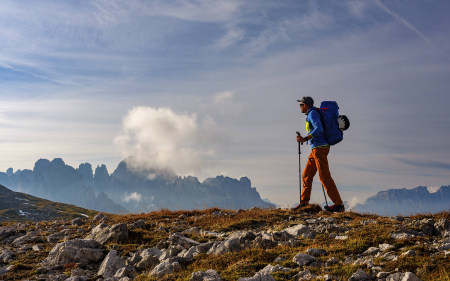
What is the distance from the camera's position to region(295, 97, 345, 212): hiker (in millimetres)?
15242

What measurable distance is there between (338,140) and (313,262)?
903cm

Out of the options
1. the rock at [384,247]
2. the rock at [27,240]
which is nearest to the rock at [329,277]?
the rock at [384,247]

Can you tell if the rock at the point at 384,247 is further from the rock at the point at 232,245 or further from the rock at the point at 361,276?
the rock at the point at 232,245

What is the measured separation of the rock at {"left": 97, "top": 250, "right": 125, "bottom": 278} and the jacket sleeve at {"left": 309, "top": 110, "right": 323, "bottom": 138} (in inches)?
382

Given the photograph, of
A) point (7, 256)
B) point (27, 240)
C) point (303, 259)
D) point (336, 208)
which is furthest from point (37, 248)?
point (336, 208)

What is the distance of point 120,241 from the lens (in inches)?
487

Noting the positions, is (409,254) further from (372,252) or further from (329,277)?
(329,277)

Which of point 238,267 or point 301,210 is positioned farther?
point 301,210

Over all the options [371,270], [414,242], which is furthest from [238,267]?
[414,242]

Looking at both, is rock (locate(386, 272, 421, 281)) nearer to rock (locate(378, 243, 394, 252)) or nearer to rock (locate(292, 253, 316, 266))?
rock (locate(292, 253, 316, 266))

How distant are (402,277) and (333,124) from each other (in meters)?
10.2

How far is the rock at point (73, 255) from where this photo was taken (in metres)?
10.7

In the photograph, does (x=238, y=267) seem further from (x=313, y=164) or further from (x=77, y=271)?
(x=313, y=164)

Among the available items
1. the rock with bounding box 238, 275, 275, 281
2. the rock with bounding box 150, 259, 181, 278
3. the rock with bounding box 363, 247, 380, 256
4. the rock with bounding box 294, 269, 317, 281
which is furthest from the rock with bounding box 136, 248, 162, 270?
the rock with bounding box 363, 247, 380, 256
